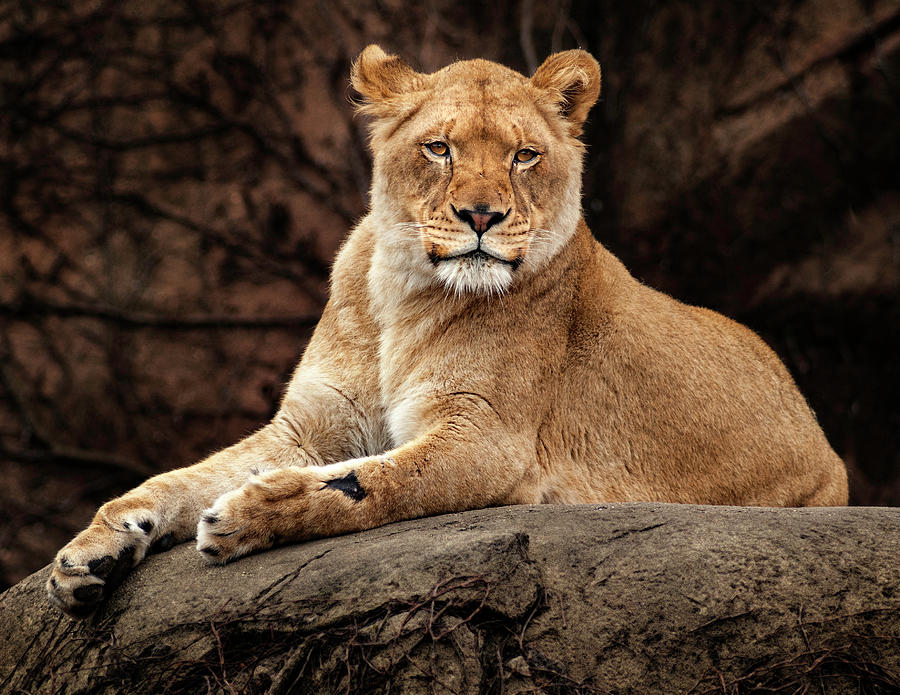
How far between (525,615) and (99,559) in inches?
56.0

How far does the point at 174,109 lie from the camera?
283 inches

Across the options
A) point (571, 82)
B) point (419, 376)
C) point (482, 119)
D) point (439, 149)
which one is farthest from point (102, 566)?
point (571, 82)

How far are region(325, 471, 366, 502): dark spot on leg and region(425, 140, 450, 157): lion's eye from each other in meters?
1.28

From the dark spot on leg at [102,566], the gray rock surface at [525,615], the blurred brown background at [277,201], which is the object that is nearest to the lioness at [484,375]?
the dark spot on leg at [102,566]

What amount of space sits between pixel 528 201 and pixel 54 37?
4.68m

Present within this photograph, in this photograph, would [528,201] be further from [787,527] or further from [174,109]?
[174,109]

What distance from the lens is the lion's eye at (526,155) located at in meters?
3.90

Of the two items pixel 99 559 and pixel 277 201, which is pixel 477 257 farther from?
pixel 277 201

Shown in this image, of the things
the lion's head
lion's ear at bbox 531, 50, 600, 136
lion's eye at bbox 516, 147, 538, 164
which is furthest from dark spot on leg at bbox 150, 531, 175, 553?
lion's ear at bbox 531, 50, 600, 136

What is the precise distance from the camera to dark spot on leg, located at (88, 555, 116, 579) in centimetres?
327

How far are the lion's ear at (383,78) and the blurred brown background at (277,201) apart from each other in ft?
10.7

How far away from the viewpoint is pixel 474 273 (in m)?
3.70

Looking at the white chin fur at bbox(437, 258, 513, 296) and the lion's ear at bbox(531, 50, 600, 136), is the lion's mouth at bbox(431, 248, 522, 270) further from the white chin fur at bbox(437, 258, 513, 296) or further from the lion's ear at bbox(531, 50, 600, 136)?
the lion's ear at bbox(531, 50, 600, 136)

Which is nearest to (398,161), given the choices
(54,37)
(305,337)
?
(305,337)
